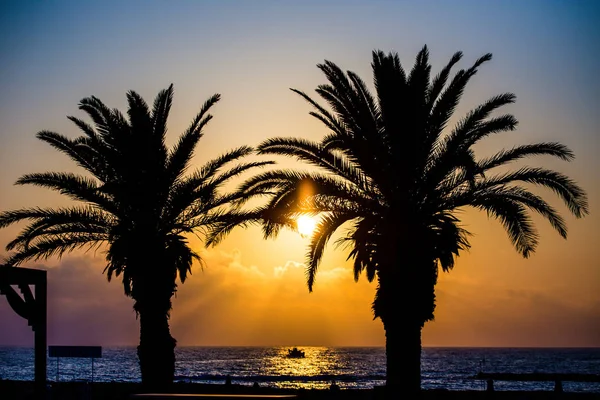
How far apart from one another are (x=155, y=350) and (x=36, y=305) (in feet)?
21.3

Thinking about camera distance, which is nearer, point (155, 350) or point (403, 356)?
point (403, 356)

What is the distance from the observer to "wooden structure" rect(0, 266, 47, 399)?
21.3m

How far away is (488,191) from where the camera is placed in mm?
24938

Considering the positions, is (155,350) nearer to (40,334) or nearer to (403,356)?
(40,334)

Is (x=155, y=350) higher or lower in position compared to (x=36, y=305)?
lower

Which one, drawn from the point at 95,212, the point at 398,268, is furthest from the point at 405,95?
the point at 95,212

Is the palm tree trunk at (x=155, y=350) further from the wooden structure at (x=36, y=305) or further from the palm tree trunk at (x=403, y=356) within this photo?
the palm tree trunk at (x=403, y=356)

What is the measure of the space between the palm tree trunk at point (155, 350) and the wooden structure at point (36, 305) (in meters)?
5.77

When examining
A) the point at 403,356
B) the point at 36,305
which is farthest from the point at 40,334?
the point at 403,356

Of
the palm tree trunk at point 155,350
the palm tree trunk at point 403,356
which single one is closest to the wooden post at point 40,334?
the palm tree trunk at point 155,350

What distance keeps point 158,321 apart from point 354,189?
7.76m

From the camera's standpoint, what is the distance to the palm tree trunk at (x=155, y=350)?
2750cm

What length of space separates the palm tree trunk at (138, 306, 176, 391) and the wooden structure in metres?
5.77

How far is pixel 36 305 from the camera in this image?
21734mm
